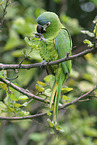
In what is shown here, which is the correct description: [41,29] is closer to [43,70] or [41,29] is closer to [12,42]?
[12,42]

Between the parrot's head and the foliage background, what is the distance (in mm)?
403

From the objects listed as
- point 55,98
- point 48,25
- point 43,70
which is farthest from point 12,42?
point 55,98

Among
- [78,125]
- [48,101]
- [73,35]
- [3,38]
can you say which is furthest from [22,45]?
[48,101]

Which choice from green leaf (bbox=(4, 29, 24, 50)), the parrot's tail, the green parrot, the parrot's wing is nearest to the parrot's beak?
the green parrot

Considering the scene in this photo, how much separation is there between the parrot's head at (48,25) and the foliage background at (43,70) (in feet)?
1.32

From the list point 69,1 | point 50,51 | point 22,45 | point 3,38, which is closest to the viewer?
point 50,51

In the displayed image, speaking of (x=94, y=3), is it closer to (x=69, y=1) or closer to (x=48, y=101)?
(x=69, y=1)

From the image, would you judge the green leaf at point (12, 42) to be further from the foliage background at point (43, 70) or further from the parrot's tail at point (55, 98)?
the parrot's tail at point (55, 98)

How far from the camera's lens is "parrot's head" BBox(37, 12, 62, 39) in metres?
1.52

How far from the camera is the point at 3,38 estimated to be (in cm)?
261

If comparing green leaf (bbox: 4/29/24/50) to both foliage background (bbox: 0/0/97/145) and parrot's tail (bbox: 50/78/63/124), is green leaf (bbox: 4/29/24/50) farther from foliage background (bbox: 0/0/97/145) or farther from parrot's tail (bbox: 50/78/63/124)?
parrot's tail (bbox: 50/78/63/124)

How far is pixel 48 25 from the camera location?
1.58 meters

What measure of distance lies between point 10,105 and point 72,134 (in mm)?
1388

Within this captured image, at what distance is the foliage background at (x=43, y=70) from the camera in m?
2.23
